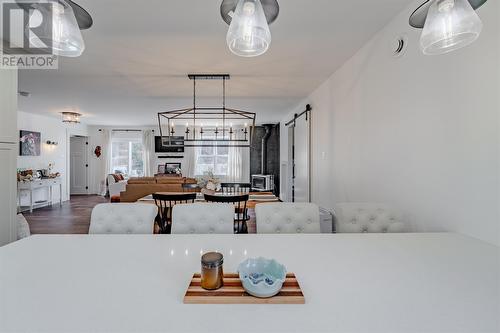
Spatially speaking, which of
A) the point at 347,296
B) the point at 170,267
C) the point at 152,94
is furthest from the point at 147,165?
the point at 347,296

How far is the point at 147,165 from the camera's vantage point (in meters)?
8.10

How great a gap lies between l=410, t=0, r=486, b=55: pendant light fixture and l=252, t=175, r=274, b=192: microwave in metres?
6.57

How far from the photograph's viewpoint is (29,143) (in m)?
5.83

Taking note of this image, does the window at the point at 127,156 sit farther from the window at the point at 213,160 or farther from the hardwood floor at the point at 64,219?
the window at the point at 213,160

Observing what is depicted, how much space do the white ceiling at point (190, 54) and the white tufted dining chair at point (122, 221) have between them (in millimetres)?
1614

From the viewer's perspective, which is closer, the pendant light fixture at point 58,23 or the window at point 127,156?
the pendant light fixture at point 58,23

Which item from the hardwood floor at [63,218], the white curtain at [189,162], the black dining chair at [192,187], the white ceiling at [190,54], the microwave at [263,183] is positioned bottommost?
the hardwood floor at [63,218]

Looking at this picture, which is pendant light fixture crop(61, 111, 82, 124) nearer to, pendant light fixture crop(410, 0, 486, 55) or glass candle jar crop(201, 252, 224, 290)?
glass candle jar crop(201, 252, 224, 290)

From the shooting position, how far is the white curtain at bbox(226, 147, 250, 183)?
8.21 metres

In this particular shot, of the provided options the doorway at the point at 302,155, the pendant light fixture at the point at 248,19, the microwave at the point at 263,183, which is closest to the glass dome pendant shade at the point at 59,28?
the pendant light fixture at the point at 248,19

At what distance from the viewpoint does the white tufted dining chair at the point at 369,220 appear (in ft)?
5.91

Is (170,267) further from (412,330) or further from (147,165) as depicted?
(147,165)

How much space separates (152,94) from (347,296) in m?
4.48

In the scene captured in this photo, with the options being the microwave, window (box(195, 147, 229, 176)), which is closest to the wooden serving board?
the microwave
